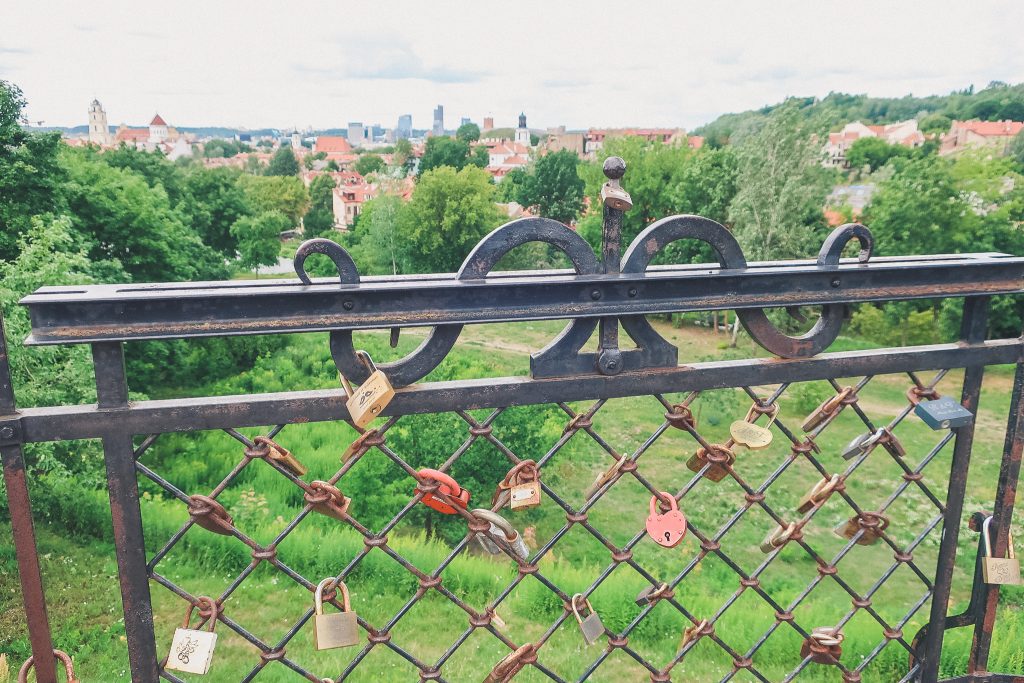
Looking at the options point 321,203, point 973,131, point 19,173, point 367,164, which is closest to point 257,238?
point 19,173

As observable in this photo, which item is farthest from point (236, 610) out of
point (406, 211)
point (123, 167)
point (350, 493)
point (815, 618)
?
point (406, 211)

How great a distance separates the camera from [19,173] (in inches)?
529

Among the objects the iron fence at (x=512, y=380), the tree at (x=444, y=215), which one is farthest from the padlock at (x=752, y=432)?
the tree at (x=444, y=215)

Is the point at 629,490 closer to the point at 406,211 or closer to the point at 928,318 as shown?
the point at 928,318

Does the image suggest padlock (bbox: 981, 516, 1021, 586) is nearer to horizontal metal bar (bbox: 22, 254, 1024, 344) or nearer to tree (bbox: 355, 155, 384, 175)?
horizontal metal bar (bbox: 22, 254, 1024, 344)

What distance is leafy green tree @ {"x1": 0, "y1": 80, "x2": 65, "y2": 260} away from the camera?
13039 millimetres

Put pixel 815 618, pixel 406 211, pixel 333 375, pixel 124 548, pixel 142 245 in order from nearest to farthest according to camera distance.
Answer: pixel 124 548 < pixel 815 618 < pixel 142 245 < pixel 333 375 < pixel 406 211

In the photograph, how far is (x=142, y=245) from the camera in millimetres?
17719

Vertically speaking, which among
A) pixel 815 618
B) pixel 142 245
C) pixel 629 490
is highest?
pixel 142 245

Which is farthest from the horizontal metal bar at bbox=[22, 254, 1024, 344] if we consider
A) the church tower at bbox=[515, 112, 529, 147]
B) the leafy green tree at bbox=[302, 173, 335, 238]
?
the church tower at bbox=[515, 112, 529, 147]

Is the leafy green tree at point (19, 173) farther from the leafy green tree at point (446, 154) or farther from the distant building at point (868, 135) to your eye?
the distant building at point (868, 135)

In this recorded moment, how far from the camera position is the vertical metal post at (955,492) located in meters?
1.79

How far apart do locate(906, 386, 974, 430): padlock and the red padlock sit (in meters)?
1.14

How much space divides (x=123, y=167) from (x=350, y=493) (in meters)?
20.1
